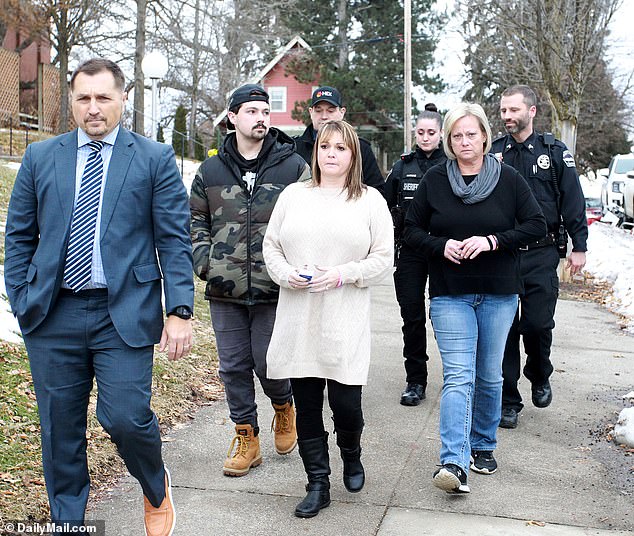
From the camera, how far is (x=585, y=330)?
10.5m

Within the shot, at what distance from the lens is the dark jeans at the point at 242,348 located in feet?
16.9

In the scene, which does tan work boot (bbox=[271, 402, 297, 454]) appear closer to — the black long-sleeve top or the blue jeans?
the blue jeans

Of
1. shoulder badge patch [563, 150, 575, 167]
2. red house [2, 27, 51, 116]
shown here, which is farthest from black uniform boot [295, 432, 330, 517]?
red house [2, 27, 51, 116]

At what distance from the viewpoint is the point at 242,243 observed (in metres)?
5.07

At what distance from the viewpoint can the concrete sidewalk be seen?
4480mm

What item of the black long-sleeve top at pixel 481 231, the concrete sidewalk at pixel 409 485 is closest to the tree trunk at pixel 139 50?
the concrete sidewalk at pixel 409 485

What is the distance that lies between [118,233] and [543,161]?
351 cm

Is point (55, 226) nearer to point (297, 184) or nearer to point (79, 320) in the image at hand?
A: point (79, 320)

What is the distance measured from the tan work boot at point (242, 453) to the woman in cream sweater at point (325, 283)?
1.99 ft

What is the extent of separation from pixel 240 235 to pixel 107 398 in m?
1.54

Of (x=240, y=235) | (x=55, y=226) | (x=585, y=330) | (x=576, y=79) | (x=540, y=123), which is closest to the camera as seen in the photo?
(x=55, y=226)

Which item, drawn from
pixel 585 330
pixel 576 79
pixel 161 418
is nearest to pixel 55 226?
pixel 161 418

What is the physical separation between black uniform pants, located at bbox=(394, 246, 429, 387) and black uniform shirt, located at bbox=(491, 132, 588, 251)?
95 centimetres

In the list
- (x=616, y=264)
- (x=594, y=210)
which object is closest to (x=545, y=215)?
(x=616, y=264)
